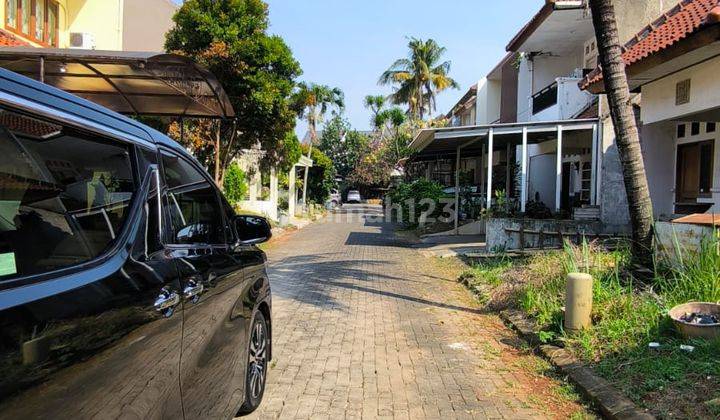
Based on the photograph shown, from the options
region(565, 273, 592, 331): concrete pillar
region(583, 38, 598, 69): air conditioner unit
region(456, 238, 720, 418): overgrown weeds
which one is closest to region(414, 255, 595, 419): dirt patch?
region(456, 238, 720, 418): overgrown weeds

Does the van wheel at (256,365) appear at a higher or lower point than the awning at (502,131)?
lower

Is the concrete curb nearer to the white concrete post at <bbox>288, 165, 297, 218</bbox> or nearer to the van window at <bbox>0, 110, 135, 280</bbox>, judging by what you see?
the van window at <bbox>0, 110, 135, 280</bbox>

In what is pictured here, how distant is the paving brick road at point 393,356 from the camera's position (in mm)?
4375

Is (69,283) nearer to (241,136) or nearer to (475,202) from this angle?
(241,136)

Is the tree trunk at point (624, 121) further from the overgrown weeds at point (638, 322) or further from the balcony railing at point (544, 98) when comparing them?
the balcony railing at point (544, 98)

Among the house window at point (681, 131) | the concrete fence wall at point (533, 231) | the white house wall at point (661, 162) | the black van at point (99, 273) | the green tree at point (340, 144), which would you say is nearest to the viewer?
the black van at point (99, 273)

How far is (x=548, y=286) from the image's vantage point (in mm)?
7035

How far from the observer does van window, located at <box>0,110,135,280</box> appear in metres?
1.92

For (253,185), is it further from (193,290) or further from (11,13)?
(193,290)

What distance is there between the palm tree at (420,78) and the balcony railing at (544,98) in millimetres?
24039

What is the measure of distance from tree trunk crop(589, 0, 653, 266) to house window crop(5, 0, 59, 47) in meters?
11.5

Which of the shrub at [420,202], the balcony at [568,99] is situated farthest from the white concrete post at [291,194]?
the balcony at [568,99]

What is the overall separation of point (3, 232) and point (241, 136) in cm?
1363

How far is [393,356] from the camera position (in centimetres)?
567
